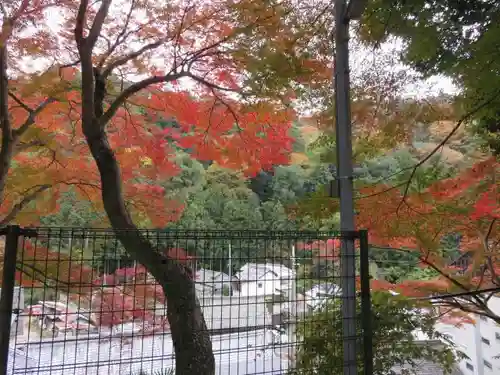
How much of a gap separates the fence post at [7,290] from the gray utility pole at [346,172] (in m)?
1.55

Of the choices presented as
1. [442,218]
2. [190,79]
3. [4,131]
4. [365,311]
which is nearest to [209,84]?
[190,79]

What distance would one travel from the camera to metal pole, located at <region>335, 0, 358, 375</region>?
209 cm

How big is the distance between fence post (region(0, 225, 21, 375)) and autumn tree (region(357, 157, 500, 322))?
2.10m

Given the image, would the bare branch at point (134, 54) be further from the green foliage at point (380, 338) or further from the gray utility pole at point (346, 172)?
the green foliage at point (380, 338)

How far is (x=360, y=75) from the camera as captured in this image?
10.5 ft

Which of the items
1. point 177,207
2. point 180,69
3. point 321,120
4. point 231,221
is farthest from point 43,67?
point 231,221

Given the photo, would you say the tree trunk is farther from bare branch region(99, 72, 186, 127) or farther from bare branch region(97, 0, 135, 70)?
bare branch region(99, 72, 186, 127)

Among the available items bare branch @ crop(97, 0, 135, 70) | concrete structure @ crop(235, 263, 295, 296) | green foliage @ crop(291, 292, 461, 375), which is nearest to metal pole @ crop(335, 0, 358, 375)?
green foliage @ crop(291, 292, 461, 375)

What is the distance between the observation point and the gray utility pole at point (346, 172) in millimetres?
2092

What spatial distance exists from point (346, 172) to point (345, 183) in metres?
0.06

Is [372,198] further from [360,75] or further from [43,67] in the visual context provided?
[43,67]

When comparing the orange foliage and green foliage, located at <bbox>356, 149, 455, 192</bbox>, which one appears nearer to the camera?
green foliage, located at <bbox>356, 149, 455, 192</bbox>

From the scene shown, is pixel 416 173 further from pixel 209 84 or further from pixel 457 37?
pixel 209 84

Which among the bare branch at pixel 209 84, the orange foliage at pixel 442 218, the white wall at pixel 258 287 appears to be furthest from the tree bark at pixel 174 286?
the orange foliage at pixel 442 218
